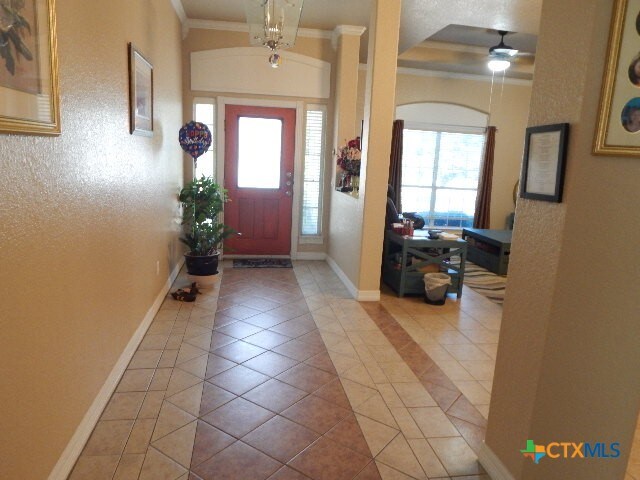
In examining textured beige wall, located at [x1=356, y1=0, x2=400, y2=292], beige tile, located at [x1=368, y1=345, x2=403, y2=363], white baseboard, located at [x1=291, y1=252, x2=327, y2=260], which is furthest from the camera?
white baseboard, located at [x1=291, y1=252, x2=327, y2=260]

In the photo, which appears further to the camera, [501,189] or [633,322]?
[501,189]

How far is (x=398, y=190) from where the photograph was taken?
22.1 feet

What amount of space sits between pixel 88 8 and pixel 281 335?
2356mm

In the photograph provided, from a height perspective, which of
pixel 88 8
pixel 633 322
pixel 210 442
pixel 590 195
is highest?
pixel 88 8

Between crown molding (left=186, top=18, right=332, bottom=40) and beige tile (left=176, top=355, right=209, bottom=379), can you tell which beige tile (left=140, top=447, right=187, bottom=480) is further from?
crown molding (left=186, top=18, right=332, bottom=40)

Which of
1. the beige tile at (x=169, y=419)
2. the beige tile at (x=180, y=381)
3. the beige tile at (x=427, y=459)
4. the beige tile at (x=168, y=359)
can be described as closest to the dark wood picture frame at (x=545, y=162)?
the beige tile at (x=427, y=459)

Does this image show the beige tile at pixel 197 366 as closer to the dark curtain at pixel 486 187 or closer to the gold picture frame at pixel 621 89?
the gold picture frame at pixel 621 89

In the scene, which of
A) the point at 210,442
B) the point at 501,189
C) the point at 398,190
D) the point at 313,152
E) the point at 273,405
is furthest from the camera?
the point at 501,189

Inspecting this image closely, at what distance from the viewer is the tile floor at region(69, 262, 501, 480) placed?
1910 mm

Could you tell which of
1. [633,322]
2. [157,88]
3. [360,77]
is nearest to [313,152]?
[360,77]

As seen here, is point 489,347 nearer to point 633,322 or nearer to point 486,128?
point 633,322

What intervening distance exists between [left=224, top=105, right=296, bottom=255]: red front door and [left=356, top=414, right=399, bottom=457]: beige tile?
372cm

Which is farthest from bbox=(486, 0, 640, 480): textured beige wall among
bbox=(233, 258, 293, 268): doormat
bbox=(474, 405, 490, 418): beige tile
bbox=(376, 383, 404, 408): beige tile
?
bbox=(233, 258, 293, 268): doormat

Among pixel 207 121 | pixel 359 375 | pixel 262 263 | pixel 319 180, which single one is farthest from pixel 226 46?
pixel 359 375
